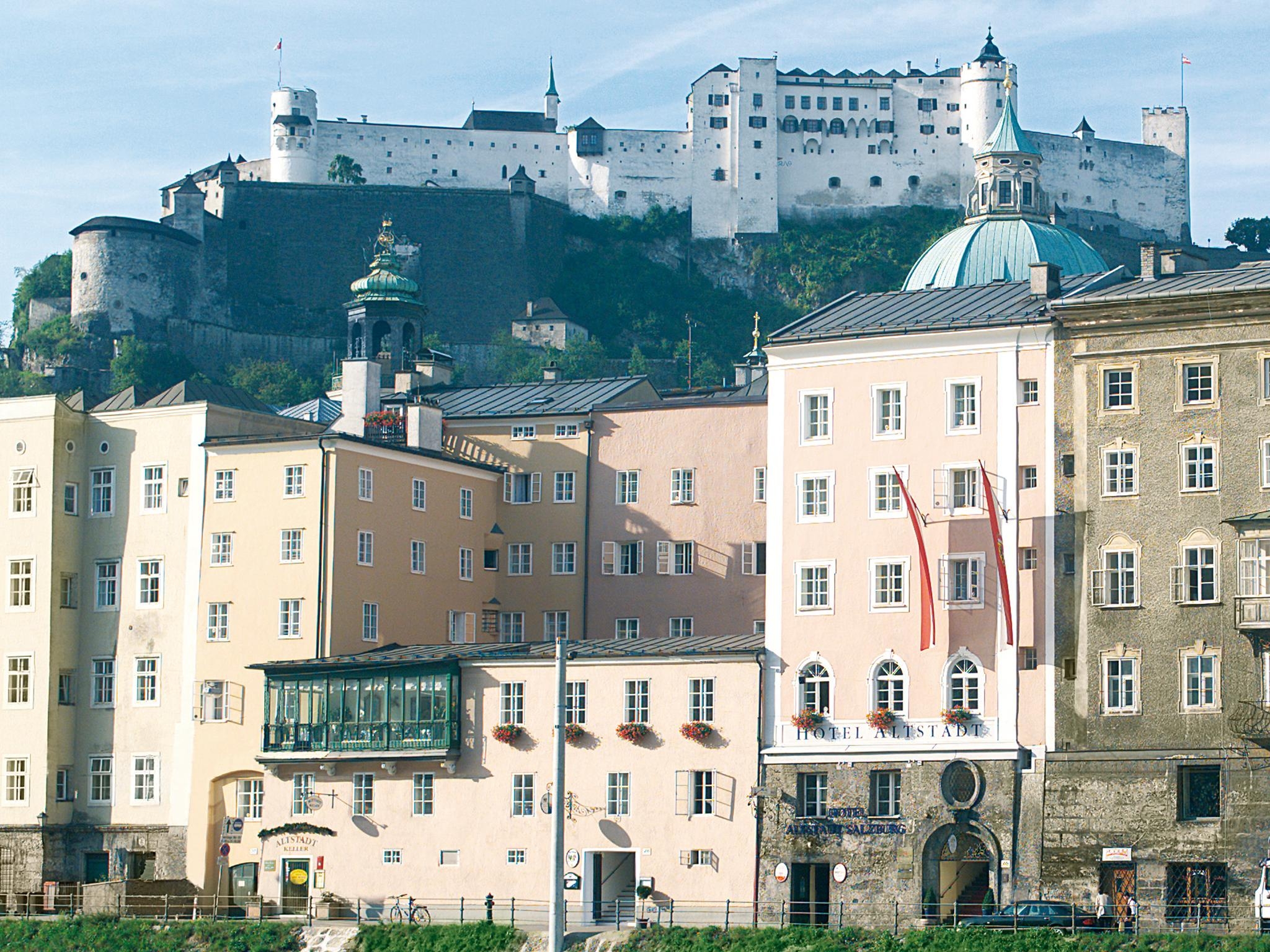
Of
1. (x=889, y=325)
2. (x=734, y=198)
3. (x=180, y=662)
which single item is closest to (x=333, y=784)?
(x=180, y=662)

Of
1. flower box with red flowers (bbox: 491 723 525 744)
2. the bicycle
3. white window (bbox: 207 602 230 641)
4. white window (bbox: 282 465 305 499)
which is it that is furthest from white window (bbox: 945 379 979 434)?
white window (bbox: 207 602 230 641)

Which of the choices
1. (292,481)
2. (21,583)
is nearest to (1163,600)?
(292,481)

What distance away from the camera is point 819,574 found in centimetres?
6300

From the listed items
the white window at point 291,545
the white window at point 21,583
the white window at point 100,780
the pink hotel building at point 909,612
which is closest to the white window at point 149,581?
the white window at point 21,583

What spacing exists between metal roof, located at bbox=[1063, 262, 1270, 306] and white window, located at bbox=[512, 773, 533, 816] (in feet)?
63.0

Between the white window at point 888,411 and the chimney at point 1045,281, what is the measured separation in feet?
15.1

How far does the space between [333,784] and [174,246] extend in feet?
369

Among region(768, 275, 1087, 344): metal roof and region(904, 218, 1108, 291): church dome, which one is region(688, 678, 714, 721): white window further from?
region(904, 218, 1108, 291): church dome

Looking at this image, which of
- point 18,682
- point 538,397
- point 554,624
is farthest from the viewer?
point 538,397

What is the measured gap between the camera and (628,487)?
78.3 metres

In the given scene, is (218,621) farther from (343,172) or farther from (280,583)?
(343,172)

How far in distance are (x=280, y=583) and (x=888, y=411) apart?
65.0ft

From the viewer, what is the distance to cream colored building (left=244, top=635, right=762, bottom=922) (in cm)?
6244

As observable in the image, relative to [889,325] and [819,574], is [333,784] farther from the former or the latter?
[889,325]
